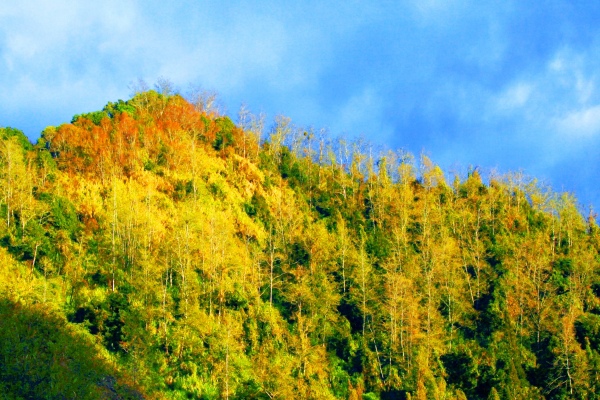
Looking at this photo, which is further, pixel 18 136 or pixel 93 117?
pixel 93 117

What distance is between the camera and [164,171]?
6544cm

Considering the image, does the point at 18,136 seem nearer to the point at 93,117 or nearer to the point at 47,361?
the point at 93,117

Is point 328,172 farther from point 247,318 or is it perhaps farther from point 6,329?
point 6,329

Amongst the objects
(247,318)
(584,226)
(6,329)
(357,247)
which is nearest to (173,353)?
(247,318)

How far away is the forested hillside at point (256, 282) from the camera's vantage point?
40844mm

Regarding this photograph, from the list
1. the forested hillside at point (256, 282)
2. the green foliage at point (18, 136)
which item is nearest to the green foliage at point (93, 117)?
the forested hillside at point (256, 282)

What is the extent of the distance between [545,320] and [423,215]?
1891 cm

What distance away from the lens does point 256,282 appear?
53.8 metres

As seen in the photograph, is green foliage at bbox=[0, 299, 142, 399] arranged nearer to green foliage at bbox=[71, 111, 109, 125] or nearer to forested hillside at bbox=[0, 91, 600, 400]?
forested hillside at bbox=[0, 91, 600, 400]

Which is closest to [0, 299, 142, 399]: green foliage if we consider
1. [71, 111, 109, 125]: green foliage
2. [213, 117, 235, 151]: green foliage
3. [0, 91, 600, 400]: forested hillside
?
[0, 91, 600, 400]: forested hillside

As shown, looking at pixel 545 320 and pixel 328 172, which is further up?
pixel 328 172

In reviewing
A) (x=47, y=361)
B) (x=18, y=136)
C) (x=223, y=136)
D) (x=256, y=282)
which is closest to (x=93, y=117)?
(x=18, y=136)

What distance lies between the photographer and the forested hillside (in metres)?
40.8

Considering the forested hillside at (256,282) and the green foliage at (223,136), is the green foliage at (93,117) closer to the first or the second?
the forested hillside at (256,282)
